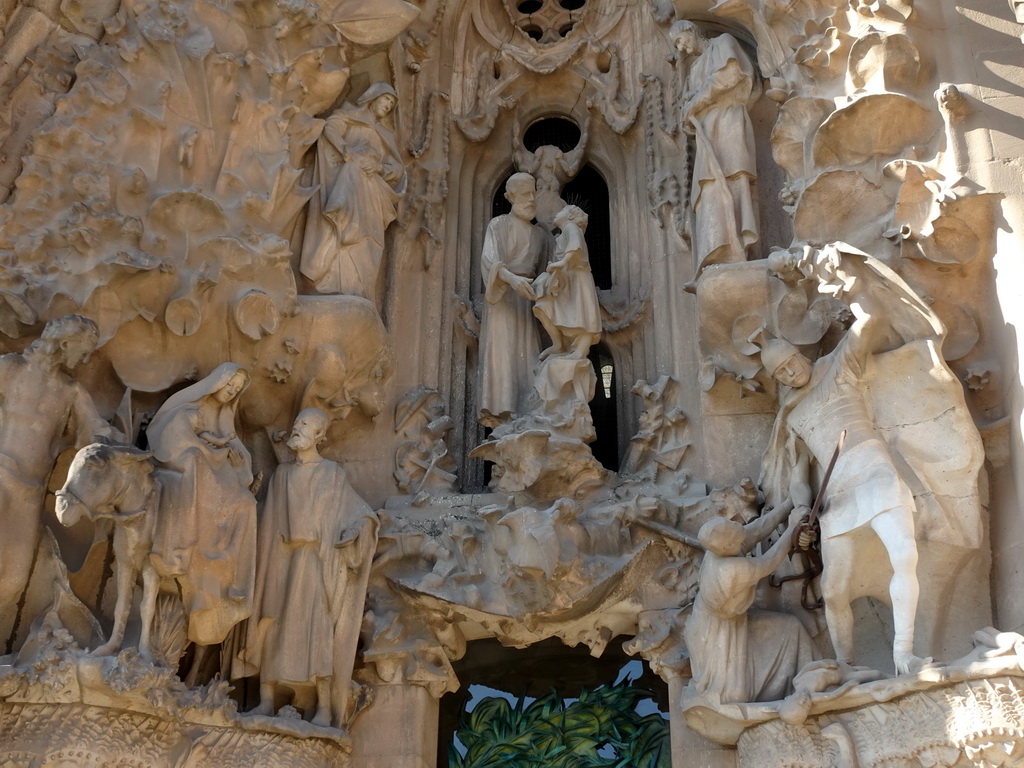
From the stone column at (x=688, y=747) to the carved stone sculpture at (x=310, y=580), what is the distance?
174 cm

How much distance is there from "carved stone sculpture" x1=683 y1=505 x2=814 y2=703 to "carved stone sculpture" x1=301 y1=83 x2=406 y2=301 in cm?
277

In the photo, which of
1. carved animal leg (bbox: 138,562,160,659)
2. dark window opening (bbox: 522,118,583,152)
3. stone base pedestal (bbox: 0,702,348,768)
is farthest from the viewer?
dark window opening (bbox: 522,118,583,152)

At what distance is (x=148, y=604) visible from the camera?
6332 millimetres

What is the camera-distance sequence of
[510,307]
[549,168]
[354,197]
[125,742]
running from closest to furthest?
1. [125,742]
2. [354,197]
3. [510,307]
4. [549,168]

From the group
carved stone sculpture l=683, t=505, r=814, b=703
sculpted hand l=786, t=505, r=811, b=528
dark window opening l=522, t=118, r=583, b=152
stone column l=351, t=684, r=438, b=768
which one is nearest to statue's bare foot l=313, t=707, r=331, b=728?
stone column l=351, t=684, r=438, b=768

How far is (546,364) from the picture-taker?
25.3ft

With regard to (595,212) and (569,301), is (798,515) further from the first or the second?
(595,212)

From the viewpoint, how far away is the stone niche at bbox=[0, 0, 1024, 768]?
247 inches

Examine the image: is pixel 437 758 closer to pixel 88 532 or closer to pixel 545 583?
pixel 545 583

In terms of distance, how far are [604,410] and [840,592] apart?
2427mm

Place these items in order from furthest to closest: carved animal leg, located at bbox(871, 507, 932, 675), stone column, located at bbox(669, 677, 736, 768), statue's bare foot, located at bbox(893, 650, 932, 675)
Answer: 1. stone column, located at bbox(669, 677, 736, 768)
2. carved animal leg, located at bbox(871, 507, 932, 675)
3. statue's bare foot, located at bbox(893, 650, 932, 675)

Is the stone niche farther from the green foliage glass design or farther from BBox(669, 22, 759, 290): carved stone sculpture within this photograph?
the green foliage glass design

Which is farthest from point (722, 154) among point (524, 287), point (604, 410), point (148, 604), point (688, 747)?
point (148, 604)

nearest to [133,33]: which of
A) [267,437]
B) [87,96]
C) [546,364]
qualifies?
[87,96]
